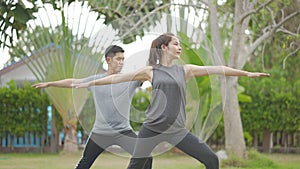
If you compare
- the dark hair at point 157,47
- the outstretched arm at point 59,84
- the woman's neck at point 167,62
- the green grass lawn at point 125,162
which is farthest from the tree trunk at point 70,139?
the woman's neck at point 167,62

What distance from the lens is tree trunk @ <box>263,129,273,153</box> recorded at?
42.0ft

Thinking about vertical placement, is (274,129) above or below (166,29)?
below

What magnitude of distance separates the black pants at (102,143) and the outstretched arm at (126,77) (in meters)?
0.47

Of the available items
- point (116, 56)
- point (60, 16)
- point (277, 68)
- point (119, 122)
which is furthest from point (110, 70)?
point (277, 68)

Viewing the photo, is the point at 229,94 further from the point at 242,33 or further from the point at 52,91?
the point at 52,91

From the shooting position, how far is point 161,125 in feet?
12.5

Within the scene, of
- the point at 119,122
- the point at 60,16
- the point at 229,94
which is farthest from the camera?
the point at 60,16

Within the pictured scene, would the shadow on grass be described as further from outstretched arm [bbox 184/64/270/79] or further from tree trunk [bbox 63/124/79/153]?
outstretched arm [bbox 184/64/270/79]

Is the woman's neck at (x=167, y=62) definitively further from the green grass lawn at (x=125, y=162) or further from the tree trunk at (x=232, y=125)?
the tree trunk at (x=232, y=125)

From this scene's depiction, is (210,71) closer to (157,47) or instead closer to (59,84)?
(157,47)

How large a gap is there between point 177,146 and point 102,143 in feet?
2.78

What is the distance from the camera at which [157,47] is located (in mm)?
4102

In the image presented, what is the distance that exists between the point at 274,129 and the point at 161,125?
29.5 ft

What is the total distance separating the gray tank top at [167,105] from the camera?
3768 mm
